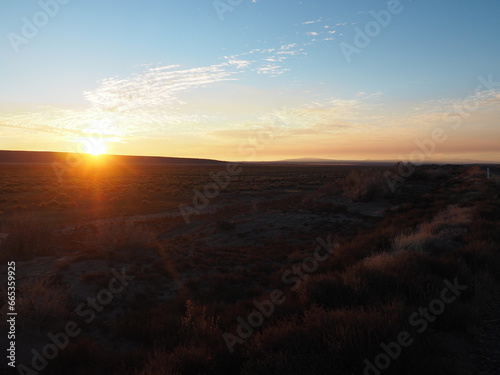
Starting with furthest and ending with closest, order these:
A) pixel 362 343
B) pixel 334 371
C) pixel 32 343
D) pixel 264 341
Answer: pixel 32 343 → pixel 264 341 → pixel 362 343 → pixel 334 371

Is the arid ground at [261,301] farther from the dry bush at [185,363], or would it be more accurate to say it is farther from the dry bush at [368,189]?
the dry bush at [368,189]

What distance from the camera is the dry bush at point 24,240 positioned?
12.3 metres

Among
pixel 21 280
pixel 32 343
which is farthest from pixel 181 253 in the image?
pixel 32 343

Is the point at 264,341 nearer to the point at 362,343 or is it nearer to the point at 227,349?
the point at 227,349

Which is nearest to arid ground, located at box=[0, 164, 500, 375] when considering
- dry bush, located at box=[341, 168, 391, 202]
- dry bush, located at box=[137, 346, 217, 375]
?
dry bush, located at box=[137, 346, 217, 375]

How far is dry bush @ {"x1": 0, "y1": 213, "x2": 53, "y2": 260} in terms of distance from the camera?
40.5ft

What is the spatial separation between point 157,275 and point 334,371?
7.32 m

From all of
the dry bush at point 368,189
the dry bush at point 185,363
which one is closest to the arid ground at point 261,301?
the dry bush at point 185,363

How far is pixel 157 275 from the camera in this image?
10.2m
